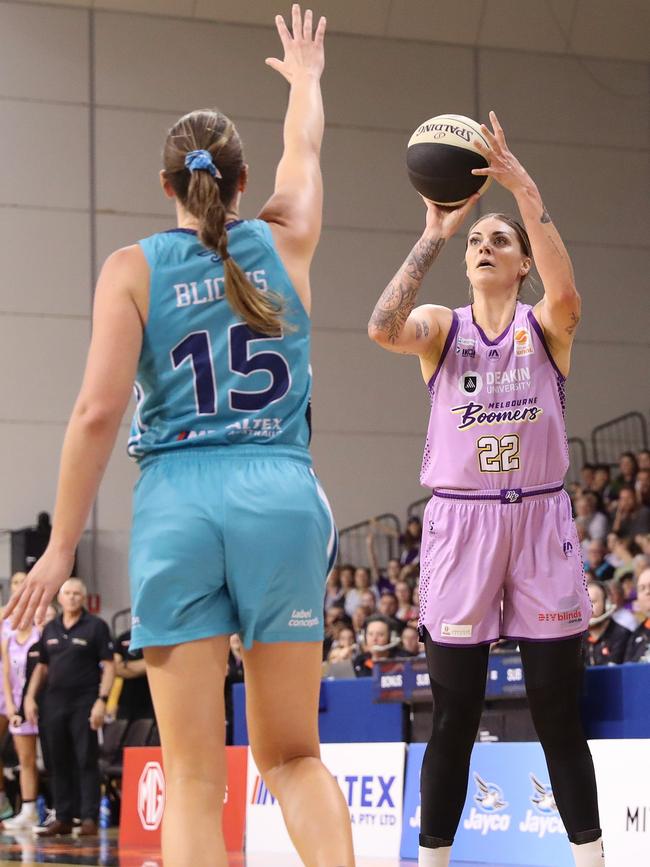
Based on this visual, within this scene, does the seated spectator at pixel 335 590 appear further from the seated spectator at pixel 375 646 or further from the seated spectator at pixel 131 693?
the seated spectator at pixel 375 646

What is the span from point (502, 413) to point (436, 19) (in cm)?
1473

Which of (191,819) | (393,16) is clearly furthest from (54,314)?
(191,819)

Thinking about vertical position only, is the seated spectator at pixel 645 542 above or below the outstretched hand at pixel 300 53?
below

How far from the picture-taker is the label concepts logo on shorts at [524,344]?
13.8 feet

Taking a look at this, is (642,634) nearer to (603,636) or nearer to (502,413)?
(603,636)

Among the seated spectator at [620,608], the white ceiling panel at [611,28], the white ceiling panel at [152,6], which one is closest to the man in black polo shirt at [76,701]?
the seated spectator at [620,608]

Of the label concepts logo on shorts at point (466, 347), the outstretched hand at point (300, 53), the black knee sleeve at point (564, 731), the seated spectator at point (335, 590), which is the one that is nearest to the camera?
the outstretched hand at point (300, 53)

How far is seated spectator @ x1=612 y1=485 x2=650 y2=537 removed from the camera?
44.1ft

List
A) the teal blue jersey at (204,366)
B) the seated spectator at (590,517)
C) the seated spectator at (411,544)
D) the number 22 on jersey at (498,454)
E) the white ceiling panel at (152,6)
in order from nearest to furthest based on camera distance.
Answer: the teal blue jersey at (204,366)
the number 22 on jersey at (498,454)
the seated spectator at (590,517)
the seated spectator at (411,544)
the white ceiling panel at (152,6)

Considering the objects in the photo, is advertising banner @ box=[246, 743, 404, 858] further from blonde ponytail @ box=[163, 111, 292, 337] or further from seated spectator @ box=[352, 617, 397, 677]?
blonde ponytail @ box=[163, 111, 292, 337]

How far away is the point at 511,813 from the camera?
6.56 metres

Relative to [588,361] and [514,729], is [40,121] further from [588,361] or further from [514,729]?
[514,729]

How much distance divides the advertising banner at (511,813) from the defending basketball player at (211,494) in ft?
12.1

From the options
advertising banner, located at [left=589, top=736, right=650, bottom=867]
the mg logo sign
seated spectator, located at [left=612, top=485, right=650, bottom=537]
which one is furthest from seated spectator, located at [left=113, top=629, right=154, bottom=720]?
advertising banner, located at [left=589, top=736, right=650, bottom=867]
